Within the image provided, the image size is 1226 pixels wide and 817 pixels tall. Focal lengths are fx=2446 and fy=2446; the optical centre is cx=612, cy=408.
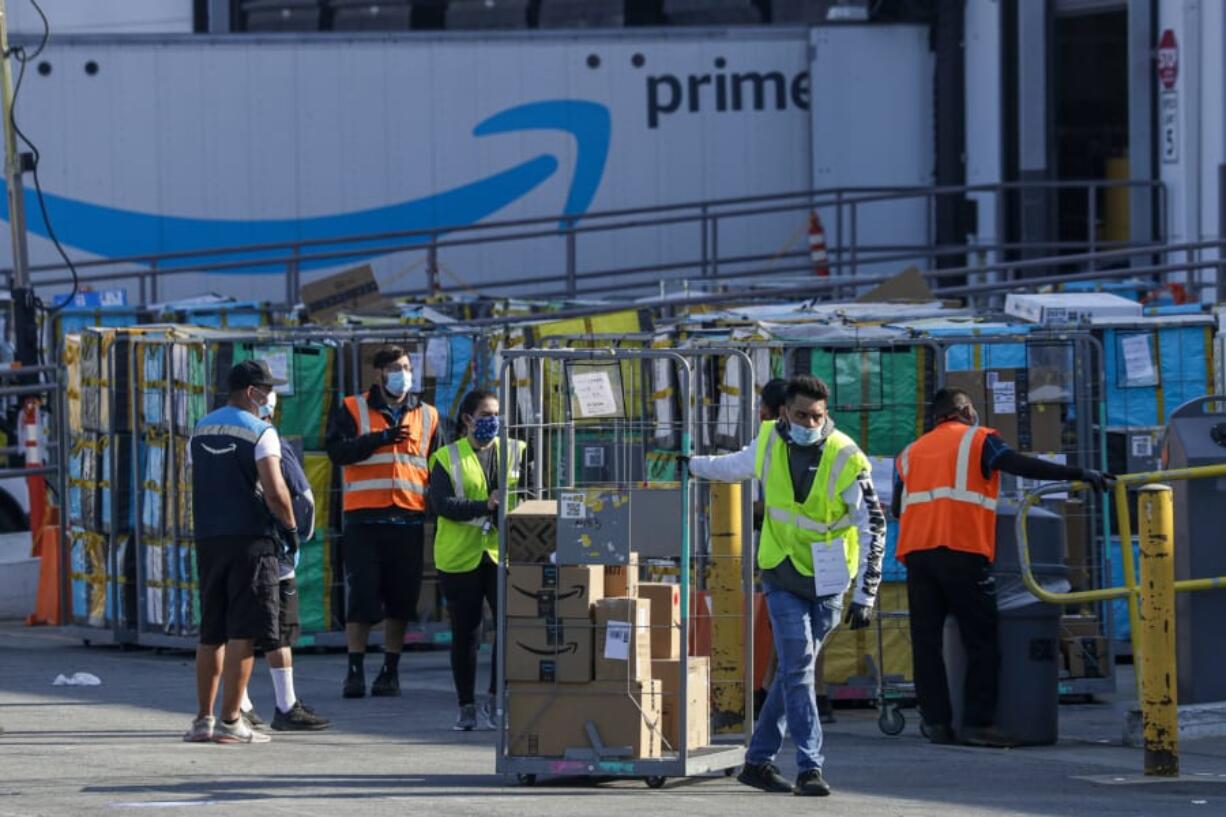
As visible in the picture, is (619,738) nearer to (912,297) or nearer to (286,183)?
(912,297)

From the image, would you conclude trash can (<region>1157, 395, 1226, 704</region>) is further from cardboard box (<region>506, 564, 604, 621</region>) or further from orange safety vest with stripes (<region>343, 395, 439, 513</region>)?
orange safety vest with stripes (<region>343, 395, 439, 513</region>)

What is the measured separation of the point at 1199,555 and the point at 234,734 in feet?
15.9

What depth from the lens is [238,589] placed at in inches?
469

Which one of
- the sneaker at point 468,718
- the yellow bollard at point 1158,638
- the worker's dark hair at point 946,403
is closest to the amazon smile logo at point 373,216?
the sneaker at point 468,718

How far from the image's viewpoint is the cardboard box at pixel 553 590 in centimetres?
1038

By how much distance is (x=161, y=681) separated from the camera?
15.0 m

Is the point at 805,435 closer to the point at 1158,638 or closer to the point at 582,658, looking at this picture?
the point at 582,658

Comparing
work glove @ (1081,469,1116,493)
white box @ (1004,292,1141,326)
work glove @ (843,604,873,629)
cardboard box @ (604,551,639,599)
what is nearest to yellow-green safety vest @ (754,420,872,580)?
work glove @ (843,604,873,629)

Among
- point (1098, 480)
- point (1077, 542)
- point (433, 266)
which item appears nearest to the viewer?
point (1098, 480)

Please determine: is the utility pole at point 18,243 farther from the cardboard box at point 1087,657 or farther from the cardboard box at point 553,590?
the cardboard box at point 553,590

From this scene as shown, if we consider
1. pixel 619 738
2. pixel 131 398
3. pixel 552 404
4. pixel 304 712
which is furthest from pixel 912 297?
pixel 619 738

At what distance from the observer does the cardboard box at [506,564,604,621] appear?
10.4 meters

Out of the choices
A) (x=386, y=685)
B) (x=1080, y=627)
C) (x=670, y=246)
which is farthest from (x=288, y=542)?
(x=670, y=246)

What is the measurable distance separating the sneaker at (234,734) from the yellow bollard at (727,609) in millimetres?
2305
